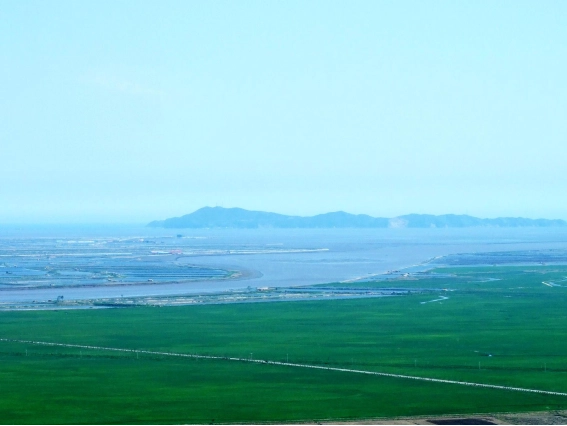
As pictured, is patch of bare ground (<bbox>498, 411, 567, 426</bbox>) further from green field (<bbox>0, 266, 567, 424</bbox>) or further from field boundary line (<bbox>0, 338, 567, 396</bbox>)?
field boundary line (<bbox>0, 338, 567, 396</bbox>)

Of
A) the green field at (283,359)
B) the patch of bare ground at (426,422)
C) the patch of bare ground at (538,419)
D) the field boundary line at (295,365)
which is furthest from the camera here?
the field boundary line at (295,365)

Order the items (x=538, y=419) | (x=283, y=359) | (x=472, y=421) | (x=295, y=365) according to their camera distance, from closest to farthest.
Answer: (x=472, y=421)
(x=538, y=419)
(x=295, y=365)
(x=283, y=359)

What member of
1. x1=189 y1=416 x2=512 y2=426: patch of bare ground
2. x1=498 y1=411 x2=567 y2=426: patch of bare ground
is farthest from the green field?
x1=498 y1=411 x2=567 y2=426: patch of bare ground

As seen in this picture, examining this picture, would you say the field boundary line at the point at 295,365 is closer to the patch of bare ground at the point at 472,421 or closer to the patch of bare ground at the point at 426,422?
the patch of bare ground at the point at 472,421

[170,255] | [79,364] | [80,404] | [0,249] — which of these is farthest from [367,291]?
[0,249]

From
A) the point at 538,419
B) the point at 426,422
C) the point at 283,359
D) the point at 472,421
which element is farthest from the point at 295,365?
the point at 538,419

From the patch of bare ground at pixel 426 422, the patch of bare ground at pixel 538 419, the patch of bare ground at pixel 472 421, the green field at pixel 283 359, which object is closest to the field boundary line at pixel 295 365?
the green field at pixel 283 359

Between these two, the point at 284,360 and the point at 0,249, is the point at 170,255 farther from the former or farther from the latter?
the point at 284,360

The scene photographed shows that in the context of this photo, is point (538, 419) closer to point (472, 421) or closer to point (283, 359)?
point (472, 421)
